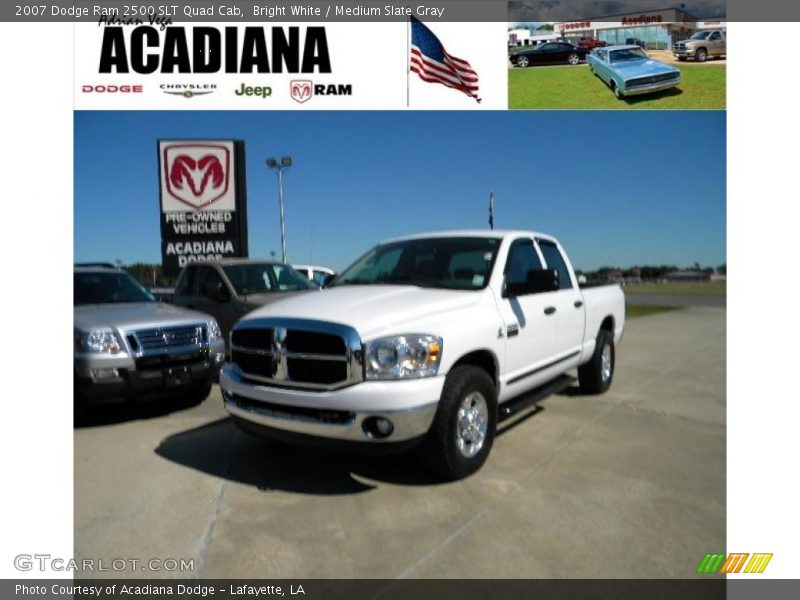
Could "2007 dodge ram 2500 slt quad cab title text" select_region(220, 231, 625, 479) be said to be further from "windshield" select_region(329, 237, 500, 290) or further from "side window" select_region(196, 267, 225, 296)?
"side window" select_region(196, 267, 225, 296)

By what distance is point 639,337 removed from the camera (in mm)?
11492

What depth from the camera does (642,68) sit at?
516 centimetres

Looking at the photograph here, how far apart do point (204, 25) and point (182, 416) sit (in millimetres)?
3577

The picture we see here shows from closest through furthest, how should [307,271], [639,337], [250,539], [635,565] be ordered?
[635,565] < [250,539] < [307,271] < [639,337]

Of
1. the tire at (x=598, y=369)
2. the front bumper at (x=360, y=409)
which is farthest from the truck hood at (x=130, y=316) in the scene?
the tire at (x=598, y=369)

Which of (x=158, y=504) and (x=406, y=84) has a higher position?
(x=406, y=84)

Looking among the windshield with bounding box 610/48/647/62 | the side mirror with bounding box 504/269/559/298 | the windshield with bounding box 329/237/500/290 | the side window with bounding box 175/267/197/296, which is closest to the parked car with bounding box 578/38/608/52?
the windshield with bounding box 610/48/647/62

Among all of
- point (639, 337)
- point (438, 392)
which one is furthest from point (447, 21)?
point (639, 337)

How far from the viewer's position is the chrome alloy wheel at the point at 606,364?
20.2ft

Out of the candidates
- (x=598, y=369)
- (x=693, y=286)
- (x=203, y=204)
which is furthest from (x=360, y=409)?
(x=693, y=286)

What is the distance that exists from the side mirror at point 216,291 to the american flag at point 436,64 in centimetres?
390

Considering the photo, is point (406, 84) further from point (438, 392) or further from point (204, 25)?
point (438, 392)

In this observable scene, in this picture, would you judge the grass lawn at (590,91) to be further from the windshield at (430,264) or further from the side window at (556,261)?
the windshield at (430,264)
